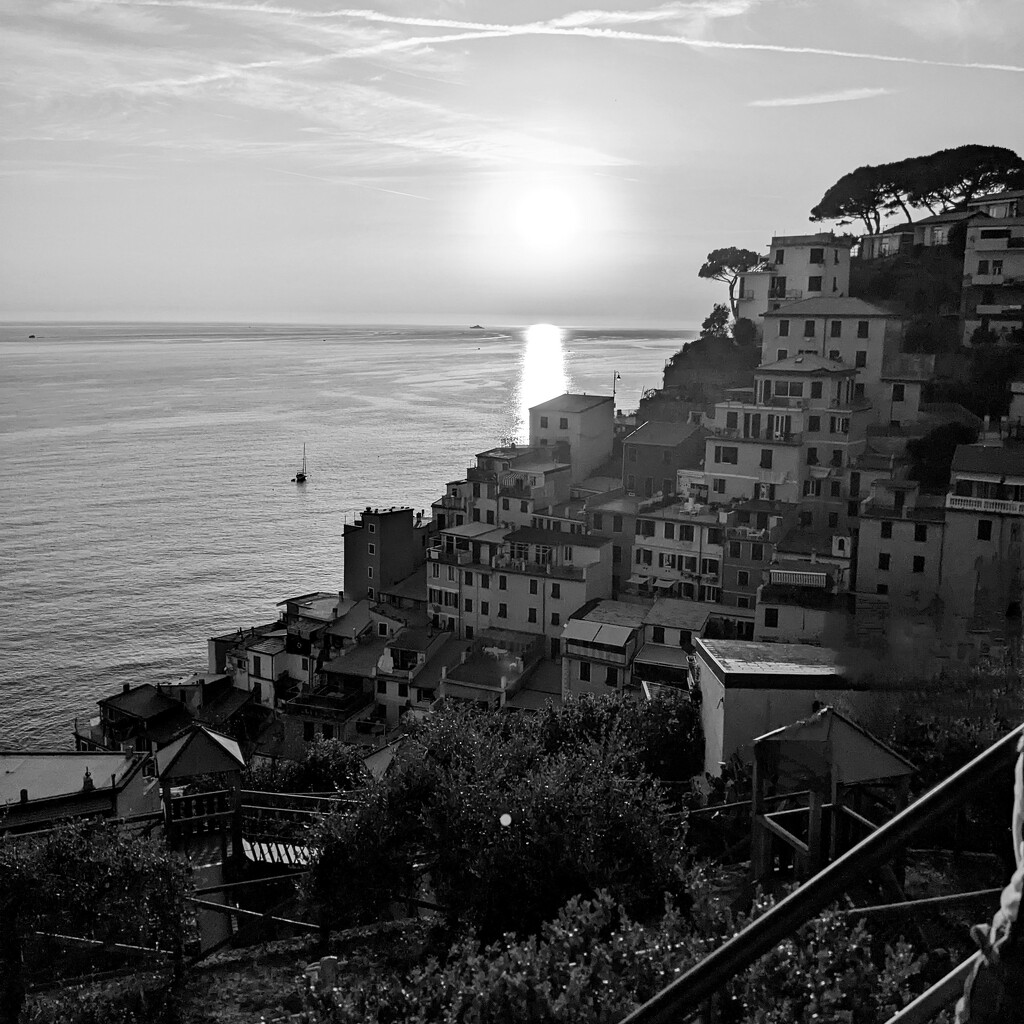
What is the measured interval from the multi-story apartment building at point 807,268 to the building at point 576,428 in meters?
8.59

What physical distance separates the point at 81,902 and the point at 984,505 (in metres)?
25.0

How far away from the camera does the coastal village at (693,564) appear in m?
21.5

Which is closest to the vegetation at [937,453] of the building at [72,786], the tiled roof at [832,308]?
the tiled roof at [832,308]

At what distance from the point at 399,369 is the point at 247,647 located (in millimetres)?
141346

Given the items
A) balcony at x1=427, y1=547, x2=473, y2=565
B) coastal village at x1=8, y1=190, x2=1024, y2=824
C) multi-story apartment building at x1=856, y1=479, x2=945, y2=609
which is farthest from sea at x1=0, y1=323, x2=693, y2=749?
multi-story apartment building at x1=856, y1=479, x2=945, y2=609

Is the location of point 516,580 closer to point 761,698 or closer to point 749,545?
point 749,545

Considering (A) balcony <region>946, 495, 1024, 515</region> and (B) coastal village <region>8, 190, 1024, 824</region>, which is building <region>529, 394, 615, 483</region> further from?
(A) balcony <region>946, 495, 1024, 515</region>

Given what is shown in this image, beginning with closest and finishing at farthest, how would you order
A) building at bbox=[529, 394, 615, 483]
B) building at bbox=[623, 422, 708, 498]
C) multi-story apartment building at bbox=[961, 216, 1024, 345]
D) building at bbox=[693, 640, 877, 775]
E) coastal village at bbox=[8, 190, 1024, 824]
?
building at bbox=[693, 640, 877, 775]
coastal village at bbox=[8, 190, 1024, 824]
multi-story apartment building at bbox=[961, 216, 1024, 345]
building at bbox=[623, 422, 708, 498]
building at bbox=[529, 394, 615, 483]

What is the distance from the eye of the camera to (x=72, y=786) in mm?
21109

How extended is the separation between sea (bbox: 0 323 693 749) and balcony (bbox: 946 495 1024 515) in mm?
27437

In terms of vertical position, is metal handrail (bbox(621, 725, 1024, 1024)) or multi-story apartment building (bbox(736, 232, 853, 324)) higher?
multi-story apartment building (bbox(736, 232, 853, 324))

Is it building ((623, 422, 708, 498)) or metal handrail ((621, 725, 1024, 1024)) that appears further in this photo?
building ((623, 422, 708, 498))

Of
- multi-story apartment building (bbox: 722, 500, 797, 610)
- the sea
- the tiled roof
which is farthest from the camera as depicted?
the sea

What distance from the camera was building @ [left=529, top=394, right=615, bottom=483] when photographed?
43.7 m
